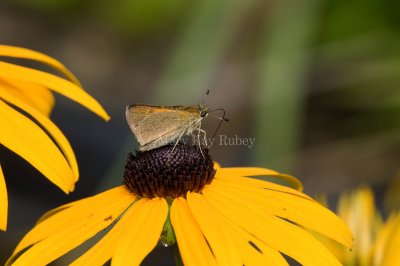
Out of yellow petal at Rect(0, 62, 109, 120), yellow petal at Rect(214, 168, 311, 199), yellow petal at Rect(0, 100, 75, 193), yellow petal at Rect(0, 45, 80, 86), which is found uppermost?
yellow petal at Rect(0, 45, 80, 86)

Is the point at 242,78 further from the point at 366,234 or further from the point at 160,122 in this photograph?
the point at 160,122

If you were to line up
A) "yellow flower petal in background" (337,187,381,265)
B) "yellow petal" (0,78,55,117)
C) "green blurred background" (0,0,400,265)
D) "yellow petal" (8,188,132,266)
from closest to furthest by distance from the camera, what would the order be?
1. "yellow petal" (8,188,132,266)
2. "yellow petal" (0,78,55,117)
3. "yellow flower petal in background" (337,187,381,265)
4. "green blurred background" (0,0,400,265)

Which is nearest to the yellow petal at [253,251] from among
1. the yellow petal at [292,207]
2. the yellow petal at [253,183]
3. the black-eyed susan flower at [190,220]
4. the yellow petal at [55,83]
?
the black-eyed susan flower at [190,220]

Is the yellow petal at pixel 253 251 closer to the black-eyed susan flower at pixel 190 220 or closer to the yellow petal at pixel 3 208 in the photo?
the black-eyed susan flower at pixel 190 220

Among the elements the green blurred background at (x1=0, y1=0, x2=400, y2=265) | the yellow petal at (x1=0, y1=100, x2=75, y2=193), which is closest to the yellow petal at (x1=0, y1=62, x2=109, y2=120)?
the yellow petal at (x1=0, y1=100, x2=75, y2=193)

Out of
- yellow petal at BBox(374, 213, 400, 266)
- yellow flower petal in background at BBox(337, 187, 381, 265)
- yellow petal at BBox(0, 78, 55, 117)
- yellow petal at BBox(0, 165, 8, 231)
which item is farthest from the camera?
yellow flower petal in background at BBox(337, 187, 381, 265)

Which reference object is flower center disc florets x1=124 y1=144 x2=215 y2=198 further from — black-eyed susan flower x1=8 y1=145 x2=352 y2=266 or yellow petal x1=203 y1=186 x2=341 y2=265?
yellow petal x1=203 y1=186 x2=341 y2=265

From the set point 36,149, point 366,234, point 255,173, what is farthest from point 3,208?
point 366,234
